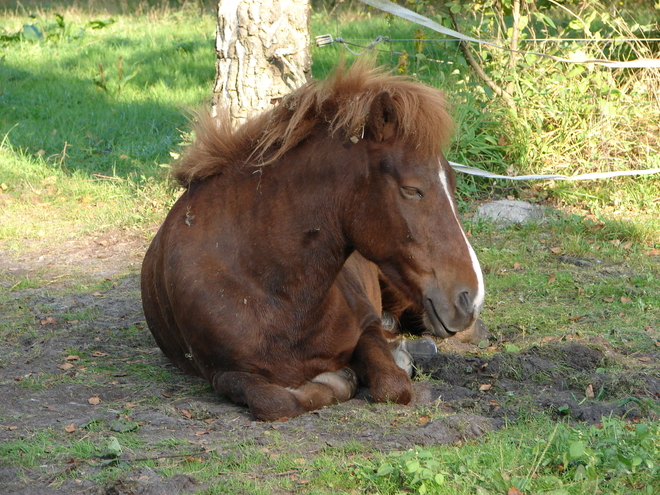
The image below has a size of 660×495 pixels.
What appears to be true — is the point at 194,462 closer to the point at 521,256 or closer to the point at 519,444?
the point at 519,444

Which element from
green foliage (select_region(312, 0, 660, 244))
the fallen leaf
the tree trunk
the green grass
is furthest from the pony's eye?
green foliage (select_region(312, 0, 660, 244))

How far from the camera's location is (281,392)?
3469 mm

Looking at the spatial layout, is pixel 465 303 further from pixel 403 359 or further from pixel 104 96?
pixel 104 96

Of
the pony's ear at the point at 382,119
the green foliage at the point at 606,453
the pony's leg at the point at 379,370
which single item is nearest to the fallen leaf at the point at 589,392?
the green foliage at the point at 606,453

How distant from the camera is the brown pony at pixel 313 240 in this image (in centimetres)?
335

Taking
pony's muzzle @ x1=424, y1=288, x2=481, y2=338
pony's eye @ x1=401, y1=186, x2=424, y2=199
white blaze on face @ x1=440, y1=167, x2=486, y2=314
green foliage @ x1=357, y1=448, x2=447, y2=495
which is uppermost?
pony's eye @ x1=401, y1=186, x2=424, y2=199

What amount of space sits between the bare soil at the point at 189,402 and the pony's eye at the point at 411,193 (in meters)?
0.98

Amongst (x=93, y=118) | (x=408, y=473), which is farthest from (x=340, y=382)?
(x=93, y=118)

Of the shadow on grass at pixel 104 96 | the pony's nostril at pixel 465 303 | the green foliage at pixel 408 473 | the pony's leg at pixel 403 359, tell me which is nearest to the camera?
the green foliage at pixel 408 473

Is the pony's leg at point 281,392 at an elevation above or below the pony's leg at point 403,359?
above

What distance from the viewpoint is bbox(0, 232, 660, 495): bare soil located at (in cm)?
297

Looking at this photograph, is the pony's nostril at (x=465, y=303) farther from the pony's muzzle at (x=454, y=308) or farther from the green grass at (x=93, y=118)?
the green grass at (x=93, y=118)

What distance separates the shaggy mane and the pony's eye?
0.59 feet

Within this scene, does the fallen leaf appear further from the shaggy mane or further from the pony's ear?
the pony's ear
